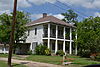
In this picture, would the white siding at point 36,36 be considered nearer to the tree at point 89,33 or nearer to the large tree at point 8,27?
A: the large tree at point 8,27

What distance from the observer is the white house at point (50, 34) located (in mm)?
37272

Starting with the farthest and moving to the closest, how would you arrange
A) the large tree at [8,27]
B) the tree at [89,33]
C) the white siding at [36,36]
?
the white siding at [36,36], the large tree at [8,27], the tree at [89,33]

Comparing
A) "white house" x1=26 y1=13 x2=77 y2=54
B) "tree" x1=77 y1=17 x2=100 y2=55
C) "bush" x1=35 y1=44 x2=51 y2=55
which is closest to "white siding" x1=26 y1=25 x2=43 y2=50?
"white house" x1=26 y1=13 x2=77 y2=54

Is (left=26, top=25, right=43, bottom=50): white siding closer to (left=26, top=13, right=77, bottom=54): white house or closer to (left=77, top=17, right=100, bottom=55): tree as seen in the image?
(left=26, top=13, right=77, bottom=54): white house

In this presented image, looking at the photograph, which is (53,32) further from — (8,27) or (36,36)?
(8,27)

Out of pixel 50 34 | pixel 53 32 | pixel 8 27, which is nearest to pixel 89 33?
pixel 50 34

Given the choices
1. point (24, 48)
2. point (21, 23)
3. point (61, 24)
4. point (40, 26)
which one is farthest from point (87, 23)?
point (24, 48)

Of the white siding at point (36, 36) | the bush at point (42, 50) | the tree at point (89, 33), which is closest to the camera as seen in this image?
the tree at point (89, 33)

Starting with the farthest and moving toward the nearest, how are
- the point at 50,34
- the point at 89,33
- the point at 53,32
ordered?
the point at 53,32 → the point at 50,34 → the point at 89,33

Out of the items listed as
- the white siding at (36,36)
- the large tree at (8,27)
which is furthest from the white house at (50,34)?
the large tree at (8,27)

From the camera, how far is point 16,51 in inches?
1805

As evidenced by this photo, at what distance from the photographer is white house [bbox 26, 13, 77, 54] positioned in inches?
1467

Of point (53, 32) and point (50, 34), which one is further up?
point (53, 32)

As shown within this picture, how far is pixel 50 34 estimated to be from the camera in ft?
124
